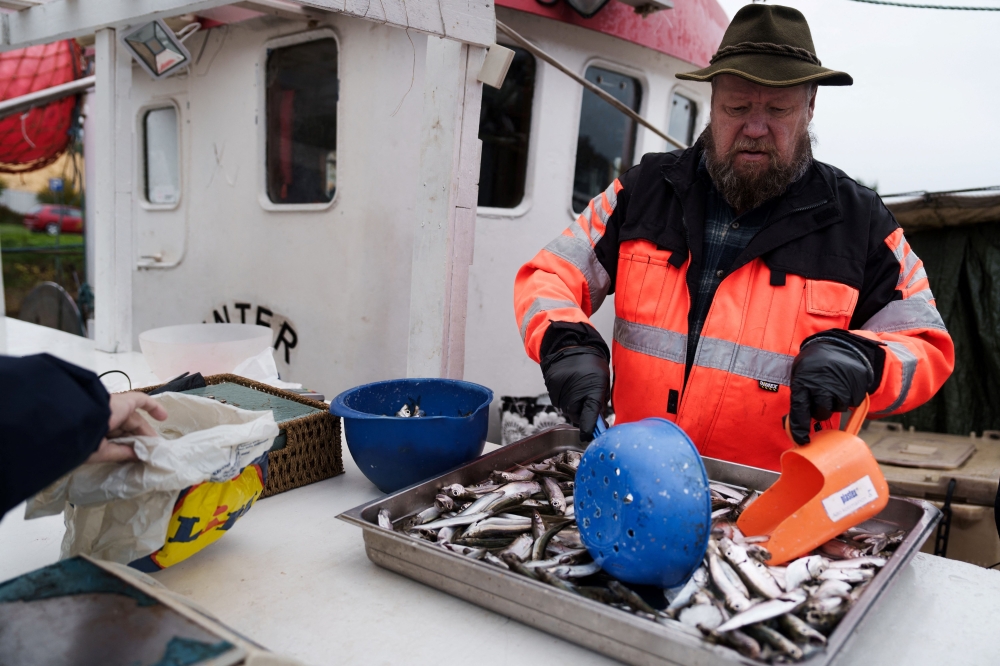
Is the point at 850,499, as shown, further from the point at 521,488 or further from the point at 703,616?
the point at 521,488

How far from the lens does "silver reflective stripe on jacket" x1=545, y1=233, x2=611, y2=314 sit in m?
2.56

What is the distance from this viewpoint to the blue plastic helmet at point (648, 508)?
54.4 inches

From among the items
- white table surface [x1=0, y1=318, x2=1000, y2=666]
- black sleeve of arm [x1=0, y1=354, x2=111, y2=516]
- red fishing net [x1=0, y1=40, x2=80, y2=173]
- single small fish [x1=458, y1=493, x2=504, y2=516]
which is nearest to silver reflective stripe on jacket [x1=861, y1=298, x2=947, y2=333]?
white table surface [x1=0, y1=318, x2=1000, y2=666]

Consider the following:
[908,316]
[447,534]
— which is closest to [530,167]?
[908,316]

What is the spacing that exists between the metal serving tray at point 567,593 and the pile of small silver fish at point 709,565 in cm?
4

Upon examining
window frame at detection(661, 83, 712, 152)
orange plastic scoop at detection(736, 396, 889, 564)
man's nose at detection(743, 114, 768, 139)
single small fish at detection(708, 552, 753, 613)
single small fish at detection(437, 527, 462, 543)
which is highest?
window frame at detection(661, 83, 712, 152)

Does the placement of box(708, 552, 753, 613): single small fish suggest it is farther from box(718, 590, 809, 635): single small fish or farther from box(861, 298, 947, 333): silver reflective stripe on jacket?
box(861, 298, 947, 333): silver reflective stripe on jacket

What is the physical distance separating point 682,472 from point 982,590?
918mm

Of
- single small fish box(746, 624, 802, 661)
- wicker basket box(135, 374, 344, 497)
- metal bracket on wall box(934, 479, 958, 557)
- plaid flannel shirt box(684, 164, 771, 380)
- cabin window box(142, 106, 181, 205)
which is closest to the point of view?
single small fish box(746, 624, 802, 661)

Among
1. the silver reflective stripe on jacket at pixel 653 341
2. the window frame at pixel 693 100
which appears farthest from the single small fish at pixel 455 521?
the window frame at pixel 693 100

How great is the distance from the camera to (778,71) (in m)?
2.26

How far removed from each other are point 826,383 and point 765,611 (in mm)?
729

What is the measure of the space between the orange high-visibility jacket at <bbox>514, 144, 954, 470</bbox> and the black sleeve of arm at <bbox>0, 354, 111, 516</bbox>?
54.3 inches

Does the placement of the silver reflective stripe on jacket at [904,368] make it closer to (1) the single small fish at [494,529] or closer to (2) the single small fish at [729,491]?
(2) the single small fish at [729,491]
